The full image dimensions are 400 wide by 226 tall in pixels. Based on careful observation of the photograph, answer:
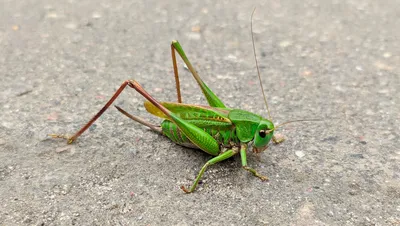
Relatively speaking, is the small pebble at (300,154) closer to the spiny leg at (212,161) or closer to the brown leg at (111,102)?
the spiny leg at (212,161)

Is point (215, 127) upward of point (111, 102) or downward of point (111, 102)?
downward

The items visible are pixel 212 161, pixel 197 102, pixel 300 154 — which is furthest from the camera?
pixel 197 102

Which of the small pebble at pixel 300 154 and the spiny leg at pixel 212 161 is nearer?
the spiny leg at pixel 212 161

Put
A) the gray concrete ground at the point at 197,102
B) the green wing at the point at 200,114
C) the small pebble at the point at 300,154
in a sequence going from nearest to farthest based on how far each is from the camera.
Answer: the gray concrete ground at the point at 197,102
the green wing at the point at 200,114
the small pebble at the point at 300,154

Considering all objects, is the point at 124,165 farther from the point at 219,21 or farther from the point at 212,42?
the point at 219,21

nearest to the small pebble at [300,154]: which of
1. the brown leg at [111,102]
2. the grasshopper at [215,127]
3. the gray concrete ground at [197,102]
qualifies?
the gray concrete ground at [197,102]

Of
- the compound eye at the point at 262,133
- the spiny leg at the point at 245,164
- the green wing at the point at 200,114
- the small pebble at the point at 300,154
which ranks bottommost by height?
the small pebble at the point at 300,154

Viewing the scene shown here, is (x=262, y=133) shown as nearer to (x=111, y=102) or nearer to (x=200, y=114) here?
(x=200, y=114)

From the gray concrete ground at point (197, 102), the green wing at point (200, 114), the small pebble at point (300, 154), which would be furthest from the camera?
the small pebble at point (300, 154)

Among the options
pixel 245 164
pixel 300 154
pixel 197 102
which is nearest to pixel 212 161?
pixel 245 164
